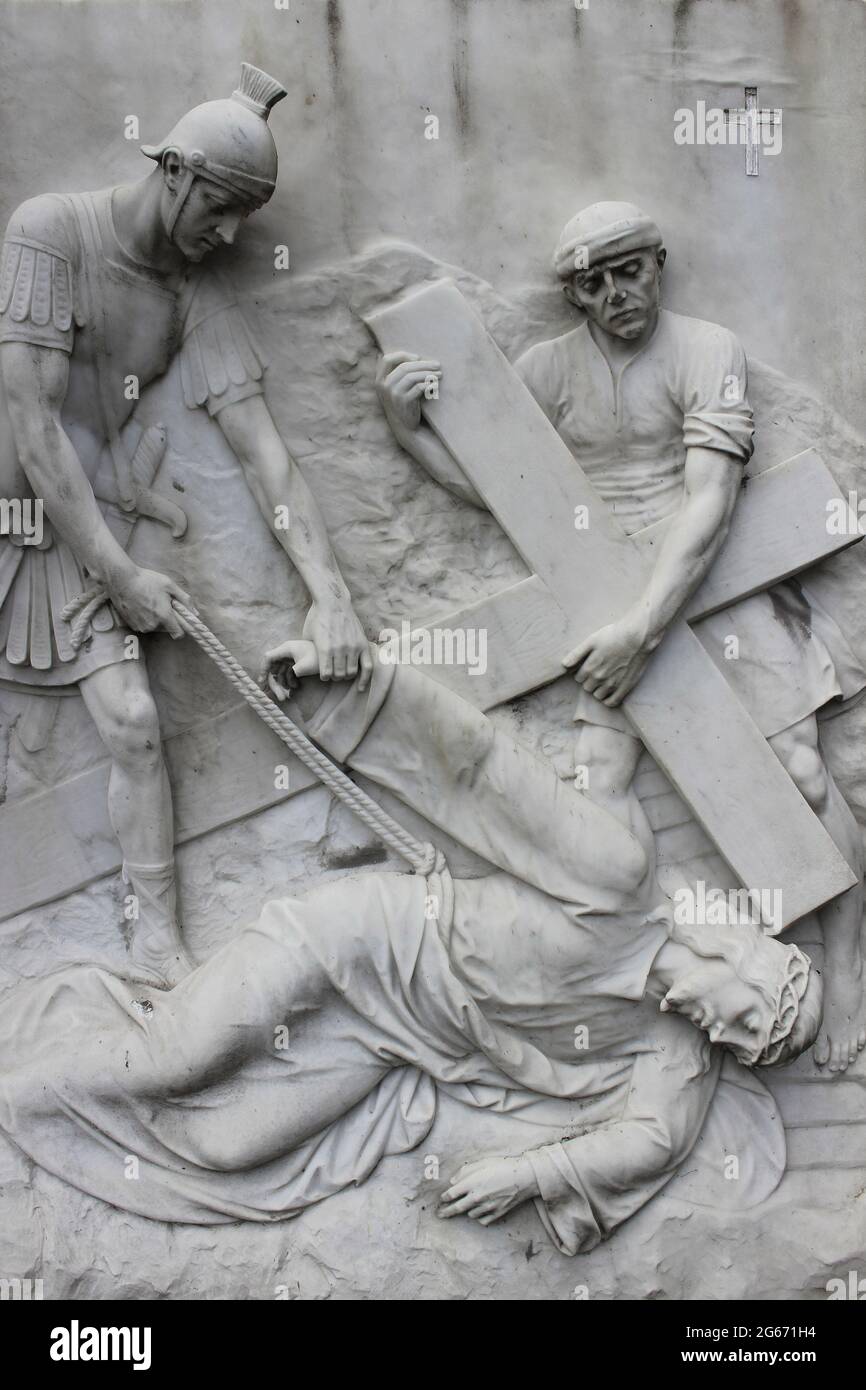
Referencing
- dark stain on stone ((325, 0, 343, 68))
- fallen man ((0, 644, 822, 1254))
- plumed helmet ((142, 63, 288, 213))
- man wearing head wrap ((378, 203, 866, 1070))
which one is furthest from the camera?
dark stain on stone ((325, 0, 343, 68))

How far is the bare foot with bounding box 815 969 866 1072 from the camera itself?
437 cm

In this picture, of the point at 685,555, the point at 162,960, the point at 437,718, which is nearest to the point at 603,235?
the point at 685,555

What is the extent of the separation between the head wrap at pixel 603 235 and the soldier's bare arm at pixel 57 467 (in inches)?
52.9

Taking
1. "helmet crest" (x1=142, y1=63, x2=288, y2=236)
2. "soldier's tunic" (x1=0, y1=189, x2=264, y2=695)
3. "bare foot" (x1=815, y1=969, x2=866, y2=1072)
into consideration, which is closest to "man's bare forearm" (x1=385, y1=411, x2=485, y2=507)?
"soldier's tunic" (x1=0, y1=189, x2=264, y2=695)

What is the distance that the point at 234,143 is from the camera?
3.99 meters

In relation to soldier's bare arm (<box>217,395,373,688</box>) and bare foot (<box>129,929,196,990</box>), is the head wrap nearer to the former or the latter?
soldier's bare arm (<box>217,395,373,688</box>)

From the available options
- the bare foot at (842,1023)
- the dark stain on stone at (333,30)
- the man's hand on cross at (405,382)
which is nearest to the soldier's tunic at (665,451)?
the man's hand on cross at (405,382)

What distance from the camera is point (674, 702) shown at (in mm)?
4281

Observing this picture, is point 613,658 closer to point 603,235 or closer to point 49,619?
point 603,235

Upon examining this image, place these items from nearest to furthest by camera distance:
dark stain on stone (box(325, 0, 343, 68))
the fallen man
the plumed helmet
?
the plumed helmet
the fallen man
dark stain on stone (box(325, 0, 343, 68))

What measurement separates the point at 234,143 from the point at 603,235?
0.97 m

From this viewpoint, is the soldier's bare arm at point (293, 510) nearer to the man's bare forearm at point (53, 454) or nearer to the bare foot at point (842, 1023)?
the man's bare forearm at point (53, 454)

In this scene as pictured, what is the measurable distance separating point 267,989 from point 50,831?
749 mm

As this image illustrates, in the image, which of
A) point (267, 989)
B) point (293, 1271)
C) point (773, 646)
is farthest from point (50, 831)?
point (773, 646)
